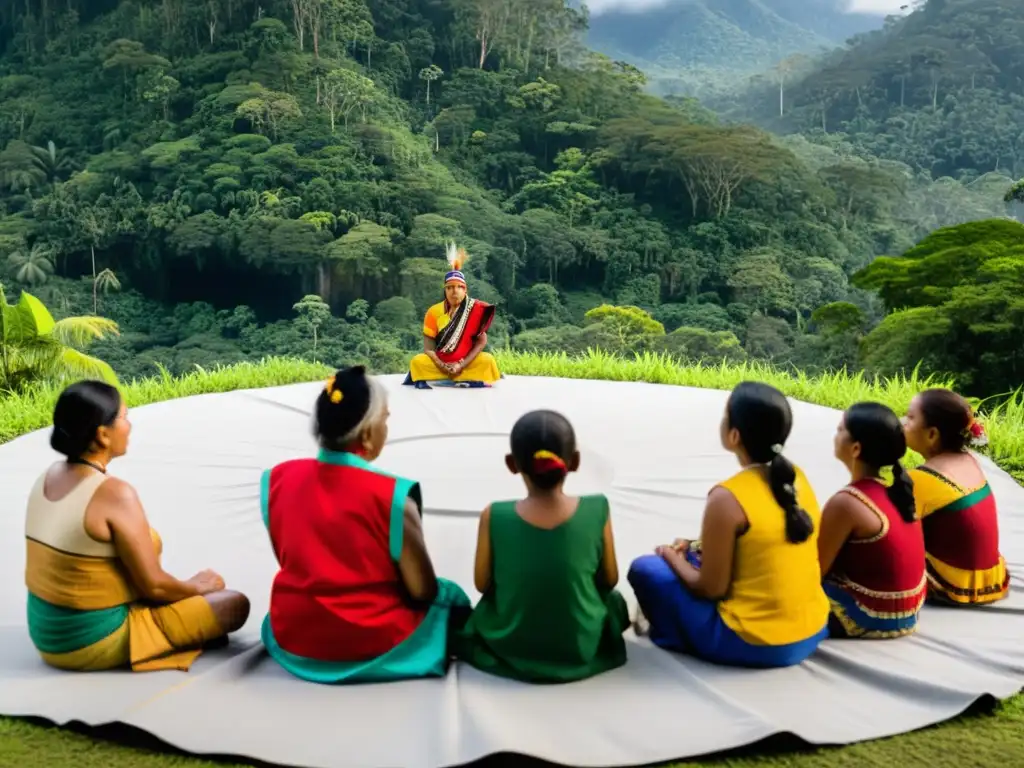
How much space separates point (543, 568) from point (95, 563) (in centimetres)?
117

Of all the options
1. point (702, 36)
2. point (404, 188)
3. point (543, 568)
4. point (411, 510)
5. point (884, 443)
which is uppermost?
point (702, 36)

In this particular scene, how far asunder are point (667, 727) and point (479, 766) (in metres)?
0.49

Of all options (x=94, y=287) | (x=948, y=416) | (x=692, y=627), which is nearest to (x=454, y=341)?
(x=948, y=416)

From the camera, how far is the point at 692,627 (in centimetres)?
255

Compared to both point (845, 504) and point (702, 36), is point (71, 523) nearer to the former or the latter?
point (845, 504)

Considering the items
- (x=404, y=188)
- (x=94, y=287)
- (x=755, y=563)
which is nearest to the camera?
(x=755, y=563)

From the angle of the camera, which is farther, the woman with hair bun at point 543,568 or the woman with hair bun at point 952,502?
the woman with hair bun at point 952,502

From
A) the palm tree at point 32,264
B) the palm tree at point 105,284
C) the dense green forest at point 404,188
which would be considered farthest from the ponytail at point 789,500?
the palm tree at point 32,264

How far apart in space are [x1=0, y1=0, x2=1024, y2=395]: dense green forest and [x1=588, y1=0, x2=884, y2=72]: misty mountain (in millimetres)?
19685

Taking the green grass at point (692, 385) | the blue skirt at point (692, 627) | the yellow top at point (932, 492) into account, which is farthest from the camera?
the yellow top at point (932, 492)

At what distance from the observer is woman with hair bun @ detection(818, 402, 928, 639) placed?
2.55 meters

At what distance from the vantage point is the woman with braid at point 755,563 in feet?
7.76

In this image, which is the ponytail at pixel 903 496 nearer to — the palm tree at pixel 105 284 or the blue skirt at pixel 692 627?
the blue skirt at pixel 692 627

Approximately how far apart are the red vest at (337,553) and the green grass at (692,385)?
408 mm
